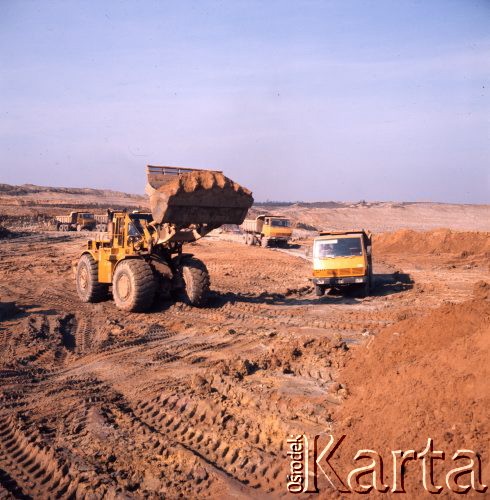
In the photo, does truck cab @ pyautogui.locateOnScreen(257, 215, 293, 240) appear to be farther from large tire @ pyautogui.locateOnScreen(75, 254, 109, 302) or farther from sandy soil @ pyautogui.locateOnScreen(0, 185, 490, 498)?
large tire @ pyautogui.locateOnScreen(75, 254, 109, 302)

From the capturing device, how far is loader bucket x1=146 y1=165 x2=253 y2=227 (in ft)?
38.9

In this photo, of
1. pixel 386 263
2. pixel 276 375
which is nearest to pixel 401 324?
pixel 276 375

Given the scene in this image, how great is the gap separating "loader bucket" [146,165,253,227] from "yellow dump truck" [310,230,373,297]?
3.95 m

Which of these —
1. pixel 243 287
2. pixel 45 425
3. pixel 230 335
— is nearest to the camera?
pixel 45 425

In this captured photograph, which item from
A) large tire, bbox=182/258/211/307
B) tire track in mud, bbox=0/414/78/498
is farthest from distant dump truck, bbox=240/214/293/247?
tire track in mud, bbox=0/414/78/498

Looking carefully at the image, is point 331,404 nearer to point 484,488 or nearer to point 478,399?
point 478,399

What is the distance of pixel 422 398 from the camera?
565 cm

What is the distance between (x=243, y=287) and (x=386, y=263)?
10.6m

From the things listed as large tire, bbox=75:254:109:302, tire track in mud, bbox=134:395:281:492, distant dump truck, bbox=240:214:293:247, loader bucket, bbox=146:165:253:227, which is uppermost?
loader bucket, bbox=146:165:253:227

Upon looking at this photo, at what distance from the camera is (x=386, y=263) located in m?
26.8

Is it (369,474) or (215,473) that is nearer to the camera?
(369,474)

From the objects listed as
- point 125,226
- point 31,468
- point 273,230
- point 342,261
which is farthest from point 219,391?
point 273,230

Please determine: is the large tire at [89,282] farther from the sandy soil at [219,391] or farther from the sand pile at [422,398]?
the sand pile at [422,398]

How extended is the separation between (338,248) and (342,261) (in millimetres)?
435
